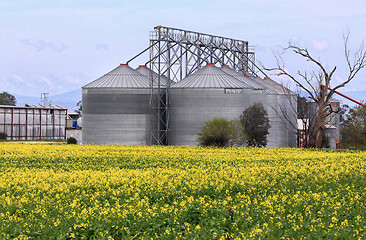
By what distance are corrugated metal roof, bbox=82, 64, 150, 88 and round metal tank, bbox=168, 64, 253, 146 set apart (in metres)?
4.85

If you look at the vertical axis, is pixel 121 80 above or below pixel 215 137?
above

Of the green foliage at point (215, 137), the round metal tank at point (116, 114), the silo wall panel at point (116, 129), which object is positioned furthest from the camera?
the round metal tank at point (116, 114)

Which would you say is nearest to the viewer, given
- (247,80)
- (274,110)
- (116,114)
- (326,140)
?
(116,114)

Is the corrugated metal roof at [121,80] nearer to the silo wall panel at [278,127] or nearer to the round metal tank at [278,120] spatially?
the round metal tank at [278,120]

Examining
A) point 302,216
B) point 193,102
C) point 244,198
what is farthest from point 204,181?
point 193,102

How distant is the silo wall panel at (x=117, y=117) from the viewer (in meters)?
69.4

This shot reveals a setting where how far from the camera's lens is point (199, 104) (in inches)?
2717

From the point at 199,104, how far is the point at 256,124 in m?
7.60

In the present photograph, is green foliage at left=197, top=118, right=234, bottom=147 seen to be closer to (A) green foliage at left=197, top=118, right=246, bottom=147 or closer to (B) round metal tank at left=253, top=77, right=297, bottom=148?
(A) green foliage at left=197, top=118, right=246, bottom=147

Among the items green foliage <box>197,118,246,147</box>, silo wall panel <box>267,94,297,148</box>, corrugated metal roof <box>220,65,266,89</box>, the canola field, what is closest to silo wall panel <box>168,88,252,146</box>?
corrugated metal roof <box>220,65,266,89</box>

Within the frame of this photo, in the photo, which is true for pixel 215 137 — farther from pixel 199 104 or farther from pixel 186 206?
pixel 186 206

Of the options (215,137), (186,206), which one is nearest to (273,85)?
(215,137)

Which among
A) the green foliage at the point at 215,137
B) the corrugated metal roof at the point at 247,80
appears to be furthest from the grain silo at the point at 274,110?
the green foliage at the point at 215,137

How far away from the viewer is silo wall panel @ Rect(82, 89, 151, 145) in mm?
69438
